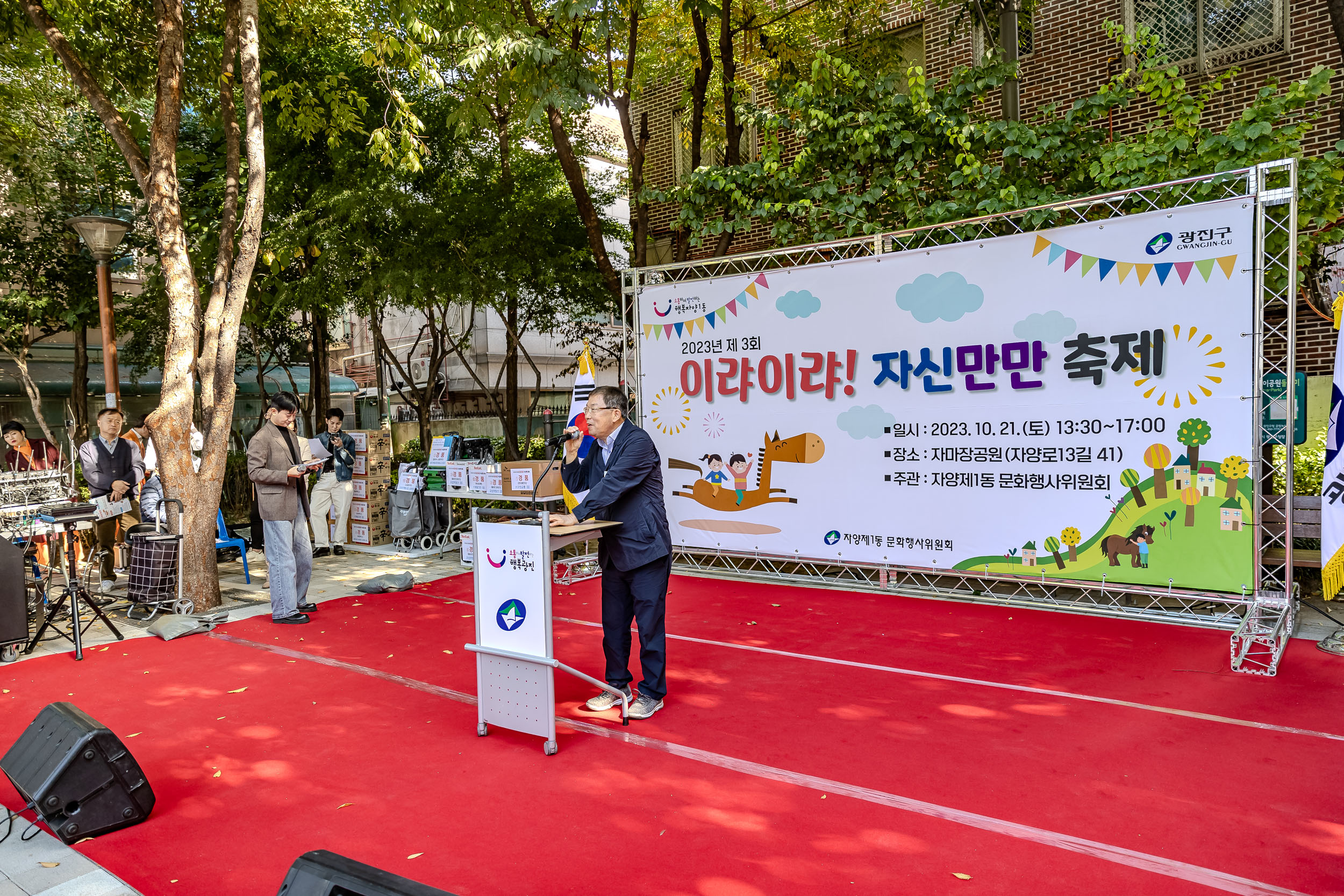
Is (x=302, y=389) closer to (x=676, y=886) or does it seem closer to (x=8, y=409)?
(x=8, y=409)

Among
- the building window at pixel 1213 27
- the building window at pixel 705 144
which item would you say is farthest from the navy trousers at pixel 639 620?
the building window at pixel 1213 27

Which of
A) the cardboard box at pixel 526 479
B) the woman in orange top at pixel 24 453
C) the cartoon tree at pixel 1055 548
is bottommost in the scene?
the cartoon tree at pixel 1055 548

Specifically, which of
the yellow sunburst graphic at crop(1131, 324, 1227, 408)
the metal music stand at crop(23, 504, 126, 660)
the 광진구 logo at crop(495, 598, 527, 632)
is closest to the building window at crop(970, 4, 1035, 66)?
the yellow sunburst graphic at crop(1131, 324, 1227, 408)

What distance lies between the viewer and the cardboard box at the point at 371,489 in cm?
1169

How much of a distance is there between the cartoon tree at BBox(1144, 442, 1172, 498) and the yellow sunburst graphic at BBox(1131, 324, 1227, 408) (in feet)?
1.11

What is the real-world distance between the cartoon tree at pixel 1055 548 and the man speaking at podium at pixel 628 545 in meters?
3.76

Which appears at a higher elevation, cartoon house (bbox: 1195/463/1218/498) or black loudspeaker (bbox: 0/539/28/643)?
cartoon house (bbox: 1195/463/1218/498)

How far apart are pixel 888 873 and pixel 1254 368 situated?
500 centimetres

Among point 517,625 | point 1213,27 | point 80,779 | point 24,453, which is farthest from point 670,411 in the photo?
point 1213,27

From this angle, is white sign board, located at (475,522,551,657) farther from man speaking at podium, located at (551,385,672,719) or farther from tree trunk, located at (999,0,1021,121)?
tree trunk, located at (999,0,1021,121)

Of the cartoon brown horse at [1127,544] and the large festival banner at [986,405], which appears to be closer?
the large festival banner at [986,405]

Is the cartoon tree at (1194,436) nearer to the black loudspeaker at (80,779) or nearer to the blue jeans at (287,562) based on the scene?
the black loudspeaker at (80,779)

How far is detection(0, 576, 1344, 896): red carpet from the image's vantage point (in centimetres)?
339

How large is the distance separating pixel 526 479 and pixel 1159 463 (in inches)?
245
